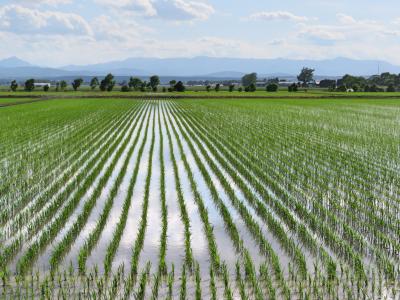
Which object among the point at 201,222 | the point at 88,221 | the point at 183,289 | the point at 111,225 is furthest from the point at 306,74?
the point at 183,289

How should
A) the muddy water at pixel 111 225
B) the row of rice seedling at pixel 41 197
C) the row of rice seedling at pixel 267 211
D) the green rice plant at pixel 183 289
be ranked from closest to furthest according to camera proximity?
the green rice plant at pixel 183 289 < the muddy water at pixel 111 225 < the row of rice seedling at pixel 267 211 < the row of rice seedling at pixel 41 197

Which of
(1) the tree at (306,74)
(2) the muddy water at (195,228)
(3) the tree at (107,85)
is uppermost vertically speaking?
(1) the tree at (306,74)

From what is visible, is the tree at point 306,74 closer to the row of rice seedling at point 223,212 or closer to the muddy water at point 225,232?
the row of rice seedling at point 223,212

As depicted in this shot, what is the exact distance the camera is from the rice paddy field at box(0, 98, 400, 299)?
5250 millimetres

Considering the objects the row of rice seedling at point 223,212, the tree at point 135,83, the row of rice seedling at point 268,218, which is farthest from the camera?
the tree at point 135,83

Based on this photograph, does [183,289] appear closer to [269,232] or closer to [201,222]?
[269,232]

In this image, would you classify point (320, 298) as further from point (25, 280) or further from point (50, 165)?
point (50, 165)

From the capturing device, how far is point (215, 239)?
678 cm

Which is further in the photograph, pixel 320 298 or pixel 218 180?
pixel 218 180

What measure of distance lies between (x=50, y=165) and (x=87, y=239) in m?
5.94

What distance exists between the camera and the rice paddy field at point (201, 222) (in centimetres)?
525

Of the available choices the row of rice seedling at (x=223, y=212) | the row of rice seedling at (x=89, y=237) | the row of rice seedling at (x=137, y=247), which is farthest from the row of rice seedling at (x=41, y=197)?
the row of rice seedling at (x=223, y=212)

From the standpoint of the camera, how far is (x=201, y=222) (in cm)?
762

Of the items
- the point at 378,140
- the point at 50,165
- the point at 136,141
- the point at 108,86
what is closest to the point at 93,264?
the point at 50,165
